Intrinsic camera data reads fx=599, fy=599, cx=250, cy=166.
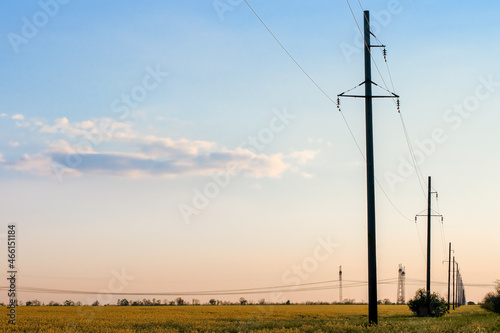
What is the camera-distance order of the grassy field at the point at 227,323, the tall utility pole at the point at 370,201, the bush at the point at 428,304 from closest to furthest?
the tall utility pole at the point at 370,201
the grassy field at the point at 227,323
the bush at the point at 428,304

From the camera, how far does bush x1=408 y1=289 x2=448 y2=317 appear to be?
5212 cm

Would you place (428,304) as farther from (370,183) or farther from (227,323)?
(370,183)

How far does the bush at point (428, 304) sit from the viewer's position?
171 feet

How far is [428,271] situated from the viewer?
2080 inches

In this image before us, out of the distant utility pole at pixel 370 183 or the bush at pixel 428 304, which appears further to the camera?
the bush at pixel 428 304

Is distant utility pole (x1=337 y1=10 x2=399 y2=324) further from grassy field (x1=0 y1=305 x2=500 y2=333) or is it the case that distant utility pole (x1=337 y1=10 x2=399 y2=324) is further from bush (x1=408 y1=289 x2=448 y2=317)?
bush (x1=408 y1=289 x2=448 y2=317)

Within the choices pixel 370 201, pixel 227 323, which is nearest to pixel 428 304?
pixel 227 323

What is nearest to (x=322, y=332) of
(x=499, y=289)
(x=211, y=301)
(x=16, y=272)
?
(x=16, y=272)

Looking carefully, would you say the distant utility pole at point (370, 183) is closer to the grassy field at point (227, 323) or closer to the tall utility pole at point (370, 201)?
the tall utility pole at point (370, 201)

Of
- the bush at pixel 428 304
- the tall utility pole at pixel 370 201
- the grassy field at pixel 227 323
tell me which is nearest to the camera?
the tall utility pole at pixel 370 201

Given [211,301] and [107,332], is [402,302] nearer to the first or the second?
[211,301]

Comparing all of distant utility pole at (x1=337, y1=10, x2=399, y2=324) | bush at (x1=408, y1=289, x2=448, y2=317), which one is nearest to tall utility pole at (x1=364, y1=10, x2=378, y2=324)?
distant utility pole at (x1=337, y1=10, x2=399, y2=324)

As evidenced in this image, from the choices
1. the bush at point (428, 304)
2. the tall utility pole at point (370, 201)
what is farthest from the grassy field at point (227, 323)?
the bush at point (428, 304)

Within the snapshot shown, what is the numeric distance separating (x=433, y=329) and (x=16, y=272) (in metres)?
18.7
